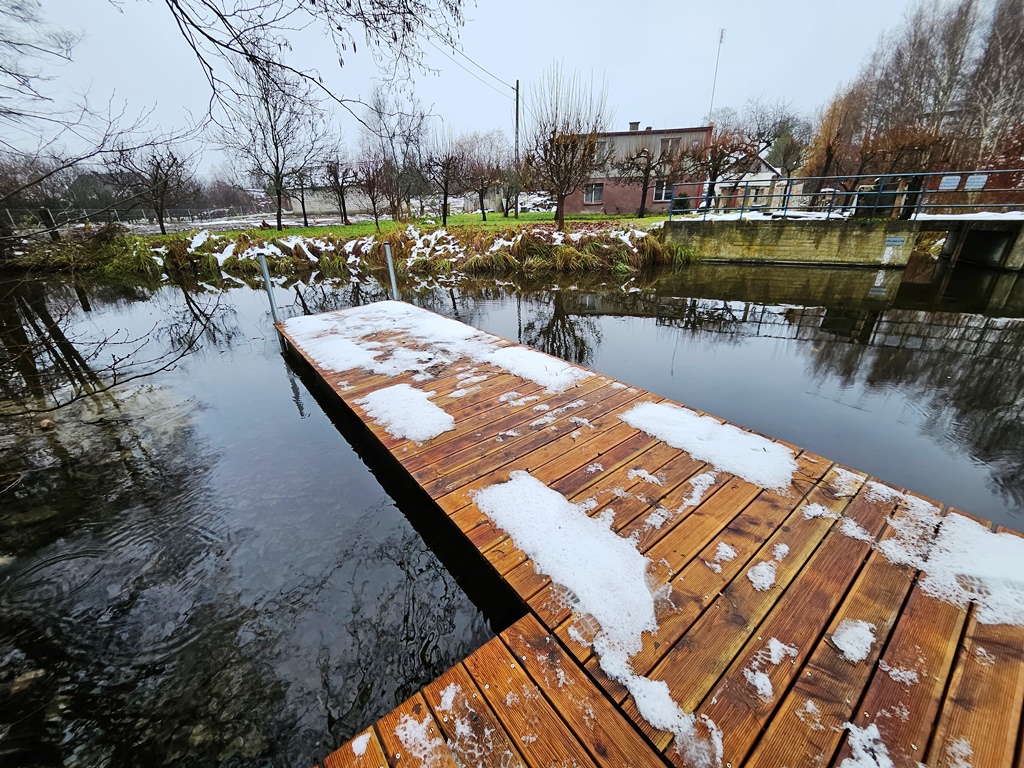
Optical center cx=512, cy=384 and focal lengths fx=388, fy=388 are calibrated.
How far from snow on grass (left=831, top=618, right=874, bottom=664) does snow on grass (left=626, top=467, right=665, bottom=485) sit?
2.77 feet

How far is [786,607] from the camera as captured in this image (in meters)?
1.35

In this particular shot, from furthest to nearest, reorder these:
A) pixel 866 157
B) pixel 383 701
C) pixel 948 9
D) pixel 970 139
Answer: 1. pixel 948 9
2. pixel 866 157
3. pixel 970 139
4. pixel 383 701

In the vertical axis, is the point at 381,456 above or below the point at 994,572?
below

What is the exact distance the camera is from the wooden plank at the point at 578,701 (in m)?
1.01

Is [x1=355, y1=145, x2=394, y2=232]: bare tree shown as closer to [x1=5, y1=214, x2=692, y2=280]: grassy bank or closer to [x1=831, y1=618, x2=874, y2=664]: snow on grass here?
[x1=5, y1=214, x2=692, y2=280]: grassy bank

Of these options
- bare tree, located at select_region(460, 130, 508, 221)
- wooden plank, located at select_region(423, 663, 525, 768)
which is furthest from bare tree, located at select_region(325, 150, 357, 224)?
wooden plank, located at select_region(423, 663, 525, 768)

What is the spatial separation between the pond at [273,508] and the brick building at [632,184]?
1664 centimetres

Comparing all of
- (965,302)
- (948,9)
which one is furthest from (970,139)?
(965,302)

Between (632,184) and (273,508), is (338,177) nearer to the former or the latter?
(632,184)

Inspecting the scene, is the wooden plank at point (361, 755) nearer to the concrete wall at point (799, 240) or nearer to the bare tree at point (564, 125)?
the concrete wall at point (799, 240)

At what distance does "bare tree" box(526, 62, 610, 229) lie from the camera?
36.7 feet

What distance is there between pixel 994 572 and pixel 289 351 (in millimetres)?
6182

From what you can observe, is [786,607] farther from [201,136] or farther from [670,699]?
[201,136]

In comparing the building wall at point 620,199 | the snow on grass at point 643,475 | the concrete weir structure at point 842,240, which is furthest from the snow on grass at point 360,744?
the building wall at point 620,199
